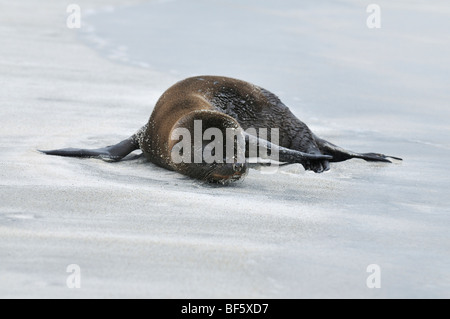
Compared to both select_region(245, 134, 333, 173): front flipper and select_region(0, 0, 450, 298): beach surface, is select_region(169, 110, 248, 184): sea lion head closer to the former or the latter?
select_region(0, 0, 450, 298): beach surface

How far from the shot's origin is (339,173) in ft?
20.8

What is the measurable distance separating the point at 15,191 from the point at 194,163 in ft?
3.92

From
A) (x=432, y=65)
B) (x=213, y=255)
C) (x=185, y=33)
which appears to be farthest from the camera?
(x=185, y=33)

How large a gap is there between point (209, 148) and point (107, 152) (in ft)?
3.54

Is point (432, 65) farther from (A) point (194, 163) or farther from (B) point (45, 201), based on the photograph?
(B) point (45, 201)

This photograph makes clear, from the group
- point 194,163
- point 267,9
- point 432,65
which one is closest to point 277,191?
point 194,163

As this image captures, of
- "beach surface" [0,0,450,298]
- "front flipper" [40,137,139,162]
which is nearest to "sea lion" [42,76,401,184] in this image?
"front flipper" [40,137,139,162]

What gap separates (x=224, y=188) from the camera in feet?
18.3

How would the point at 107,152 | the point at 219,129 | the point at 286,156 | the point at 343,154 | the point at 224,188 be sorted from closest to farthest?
the point at 224,188, the point at 219,129, the point at 286,156, the point at 107,152, the point at 343,154

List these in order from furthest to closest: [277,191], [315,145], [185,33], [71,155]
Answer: [185,33], [315,145], [71,155], [277,191]

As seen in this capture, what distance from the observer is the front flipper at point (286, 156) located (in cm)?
602

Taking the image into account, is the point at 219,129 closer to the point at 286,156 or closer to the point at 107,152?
the point at 286,156

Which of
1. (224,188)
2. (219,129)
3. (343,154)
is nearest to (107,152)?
(219,129)

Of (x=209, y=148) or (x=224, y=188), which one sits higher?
(x=209, y=148)
